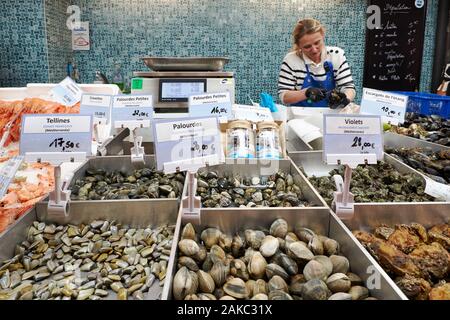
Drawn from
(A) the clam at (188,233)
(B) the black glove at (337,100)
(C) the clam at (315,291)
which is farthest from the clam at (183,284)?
(B) the black glove at (337,100)

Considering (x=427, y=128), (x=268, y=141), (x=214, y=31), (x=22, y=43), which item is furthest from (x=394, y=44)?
(x=22, y=43)

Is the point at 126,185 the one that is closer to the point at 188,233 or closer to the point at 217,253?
the point at 188,233

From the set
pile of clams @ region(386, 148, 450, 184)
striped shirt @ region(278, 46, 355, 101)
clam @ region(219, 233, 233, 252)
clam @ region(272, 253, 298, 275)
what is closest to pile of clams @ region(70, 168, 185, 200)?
clam @ region(219, 233, 233, 252)

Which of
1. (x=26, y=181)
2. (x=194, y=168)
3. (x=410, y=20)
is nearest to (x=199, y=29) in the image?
(x=410, y=20)

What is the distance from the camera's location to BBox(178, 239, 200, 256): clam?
1212 mm

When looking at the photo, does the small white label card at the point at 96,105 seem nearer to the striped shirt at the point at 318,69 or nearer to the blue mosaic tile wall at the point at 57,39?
the striped shirt at the point at 318,69

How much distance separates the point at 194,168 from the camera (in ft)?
4.43

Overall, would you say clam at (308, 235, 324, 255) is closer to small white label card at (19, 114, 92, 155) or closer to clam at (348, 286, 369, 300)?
clam at (348, 286, 369, 300)

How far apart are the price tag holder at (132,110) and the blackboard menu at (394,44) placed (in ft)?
14.1

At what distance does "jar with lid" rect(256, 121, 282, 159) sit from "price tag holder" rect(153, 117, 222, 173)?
0.72 m

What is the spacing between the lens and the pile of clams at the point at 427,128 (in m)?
2.59
